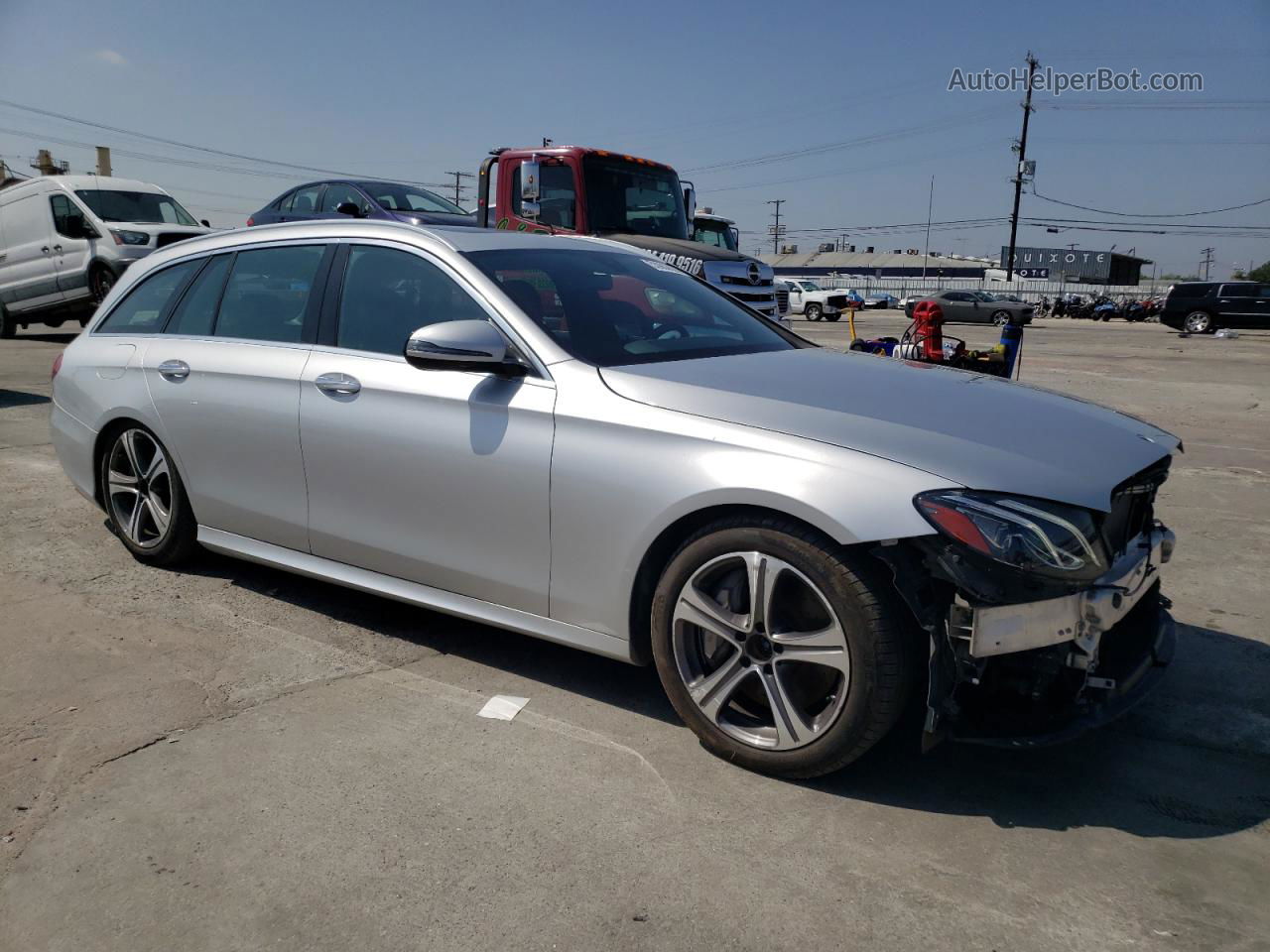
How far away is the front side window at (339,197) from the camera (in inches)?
527

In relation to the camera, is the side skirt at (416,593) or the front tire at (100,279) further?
the front tire at (100,279)

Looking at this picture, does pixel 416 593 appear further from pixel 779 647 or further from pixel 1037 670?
pixel 1037 670

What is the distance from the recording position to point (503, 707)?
346 cm

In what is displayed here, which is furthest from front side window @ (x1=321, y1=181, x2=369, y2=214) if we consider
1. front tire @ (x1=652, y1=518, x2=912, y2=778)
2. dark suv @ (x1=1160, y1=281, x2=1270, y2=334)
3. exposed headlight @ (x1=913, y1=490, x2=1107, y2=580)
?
dark suv @ (x1=1160, y1=281, x2=1270, y2=334)

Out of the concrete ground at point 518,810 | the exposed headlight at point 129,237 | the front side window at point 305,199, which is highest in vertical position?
the front side window at point 305,199

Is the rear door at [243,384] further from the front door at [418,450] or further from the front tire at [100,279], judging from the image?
the front tire at [100,279]

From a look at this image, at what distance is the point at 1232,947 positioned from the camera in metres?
2.24

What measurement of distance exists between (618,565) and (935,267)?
344 ft

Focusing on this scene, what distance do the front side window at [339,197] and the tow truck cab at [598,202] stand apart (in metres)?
2.41

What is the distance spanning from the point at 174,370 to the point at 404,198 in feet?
32.6

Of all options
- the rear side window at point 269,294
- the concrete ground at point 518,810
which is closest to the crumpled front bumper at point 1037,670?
the concrete ground at point 518,810

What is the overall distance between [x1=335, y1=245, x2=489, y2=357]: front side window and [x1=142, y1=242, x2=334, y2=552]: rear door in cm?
19

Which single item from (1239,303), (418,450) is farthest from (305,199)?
(1239,303)

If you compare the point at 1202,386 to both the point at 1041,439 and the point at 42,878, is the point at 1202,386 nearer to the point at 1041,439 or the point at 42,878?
the point at 1041,439
